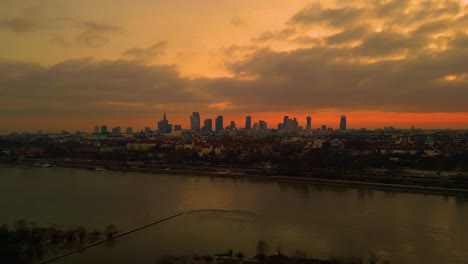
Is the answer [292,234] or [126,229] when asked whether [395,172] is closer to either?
[292,234]

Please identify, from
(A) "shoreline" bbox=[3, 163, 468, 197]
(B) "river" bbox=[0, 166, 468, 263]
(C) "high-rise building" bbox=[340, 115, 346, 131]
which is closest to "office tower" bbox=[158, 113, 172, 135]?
(C) "high-rise building" bbox=[340, 115, 346, 131]

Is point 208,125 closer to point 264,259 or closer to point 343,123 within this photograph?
point 343,123

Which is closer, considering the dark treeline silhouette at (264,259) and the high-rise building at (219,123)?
the dark treeline silhouette at (264,259)

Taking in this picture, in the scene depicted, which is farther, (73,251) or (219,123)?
(219,123)

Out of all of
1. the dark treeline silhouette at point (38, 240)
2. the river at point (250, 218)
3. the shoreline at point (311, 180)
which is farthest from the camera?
the shoreline at point (311, 180)

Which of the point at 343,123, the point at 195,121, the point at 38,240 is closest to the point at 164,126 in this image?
the point at 195,121

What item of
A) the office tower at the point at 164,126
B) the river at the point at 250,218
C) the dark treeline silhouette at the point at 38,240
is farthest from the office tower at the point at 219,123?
the dark treeline silhouette at the point at 38,240

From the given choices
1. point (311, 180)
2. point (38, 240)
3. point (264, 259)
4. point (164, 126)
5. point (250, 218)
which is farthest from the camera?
point (164, 126)

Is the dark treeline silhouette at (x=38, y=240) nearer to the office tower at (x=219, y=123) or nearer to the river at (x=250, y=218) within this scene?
the river at (x=250, y=218)
